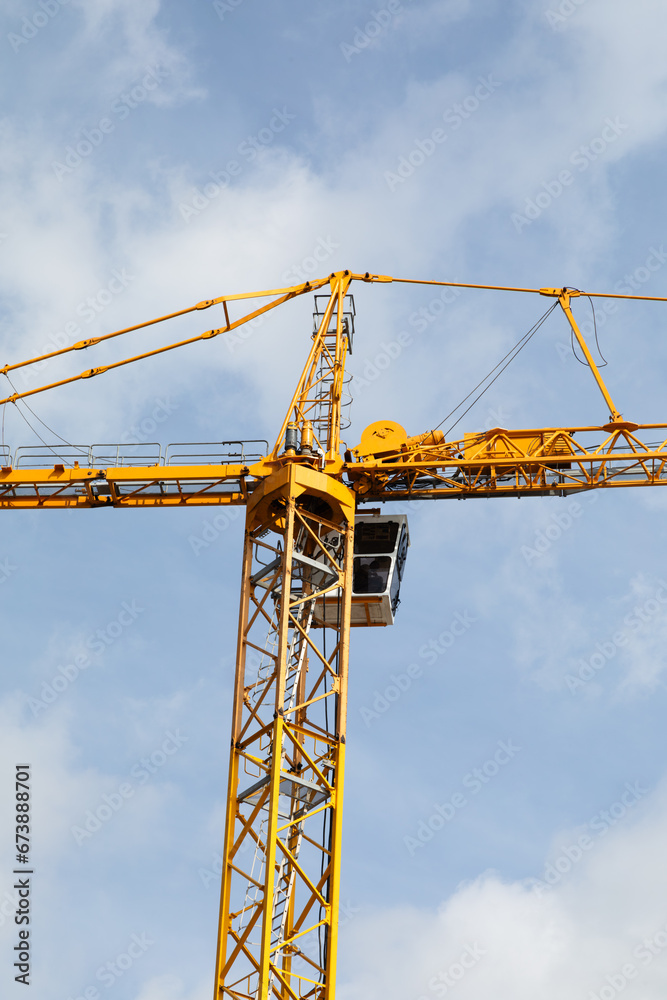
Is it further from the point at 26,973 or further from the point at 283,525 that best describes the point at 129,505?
the point at 26,973

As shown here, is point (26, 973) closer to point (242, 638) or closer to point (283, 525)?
point (242, 638)

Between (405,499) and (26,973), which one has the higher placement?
(405,499)

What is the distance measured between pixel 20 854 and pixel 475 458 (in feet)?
51.8

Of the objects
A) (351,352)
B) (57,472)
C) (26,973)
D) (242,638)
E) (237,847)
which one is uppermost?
(351,352)

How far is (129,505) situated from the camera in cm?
4256

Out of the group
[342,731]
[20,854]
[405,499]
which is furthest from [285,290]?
[20,854]

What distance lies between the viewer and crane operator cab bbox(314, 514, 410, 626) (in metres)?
41.0

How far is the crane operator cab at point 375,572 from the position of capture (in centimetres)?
4097

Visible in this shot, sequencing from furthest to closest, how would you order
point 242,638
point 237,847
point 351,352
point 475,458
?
point 351,352
point 475,458
point 242,638
point 237,847

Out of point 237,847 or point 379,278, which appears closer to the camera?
point 237,847

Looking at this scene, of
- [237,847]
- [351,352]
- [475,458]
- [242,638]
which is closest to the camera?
[237,847]

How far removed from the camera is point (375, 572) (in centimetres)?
4134

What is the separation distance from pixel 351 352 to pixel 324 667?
1217 centimetres

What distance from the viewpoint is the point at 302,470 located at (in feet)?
127
